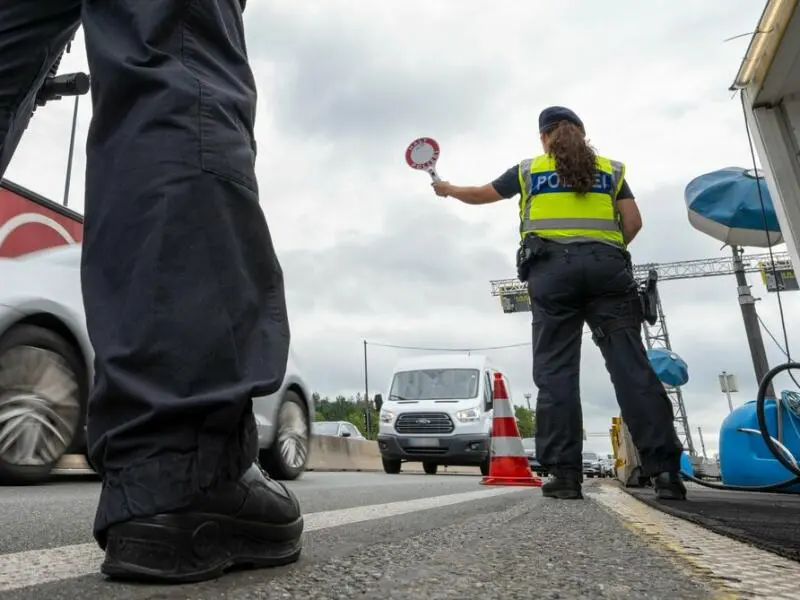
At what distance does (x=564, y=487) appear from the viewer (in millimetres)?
3258

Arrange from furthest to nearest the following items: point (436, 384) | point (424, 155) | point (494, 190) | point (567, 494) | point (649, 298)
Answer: point (436, 384) < point (424, 155) < point (494, 190) < point (649, 298) < point (567, 494)

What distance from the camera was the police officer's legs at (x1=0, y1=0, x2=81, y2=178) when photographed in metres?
1.35

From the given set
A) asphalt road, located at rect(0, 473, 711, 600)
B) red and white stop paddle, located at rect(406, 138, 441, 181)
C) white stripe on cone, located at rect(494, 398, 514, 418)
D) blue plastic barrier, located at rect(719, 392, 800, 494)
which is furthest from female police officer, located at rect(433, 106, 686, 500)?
white stripe on cone, located at rect(494, 398, 514, 418)

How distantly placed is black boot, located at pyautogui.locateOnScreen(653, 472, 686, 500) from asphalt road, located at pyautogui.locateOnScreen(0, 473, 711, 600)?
1462 mm

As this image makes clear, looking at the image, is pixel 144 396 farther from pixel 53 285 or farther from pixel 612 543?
pixel 53 285

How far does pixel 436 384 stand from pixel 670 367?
17.5 ft

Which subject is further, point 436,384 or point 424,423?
point 436,384

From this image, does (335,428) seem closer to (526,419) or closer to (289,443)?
(289,443)

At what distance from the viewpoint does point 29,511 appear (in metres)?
2.42

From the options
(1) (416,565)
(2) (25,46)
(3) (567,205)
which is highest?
(3) (567,205)

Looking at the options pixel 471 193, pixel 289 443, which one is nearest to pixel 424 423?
pixel 289 443

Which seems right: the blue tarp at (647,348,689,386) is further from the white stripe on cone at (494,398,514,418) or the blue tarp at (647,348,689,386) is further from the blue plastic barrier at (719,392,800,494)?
the blue plastic barrier at (719,392,800,494)

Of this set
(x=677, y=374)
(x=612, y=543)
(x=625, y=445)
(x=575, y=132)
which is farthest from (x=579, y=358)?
(x=677, y=374)

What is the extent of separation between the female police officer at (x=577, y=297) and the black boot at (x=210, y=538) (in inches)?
93.0
